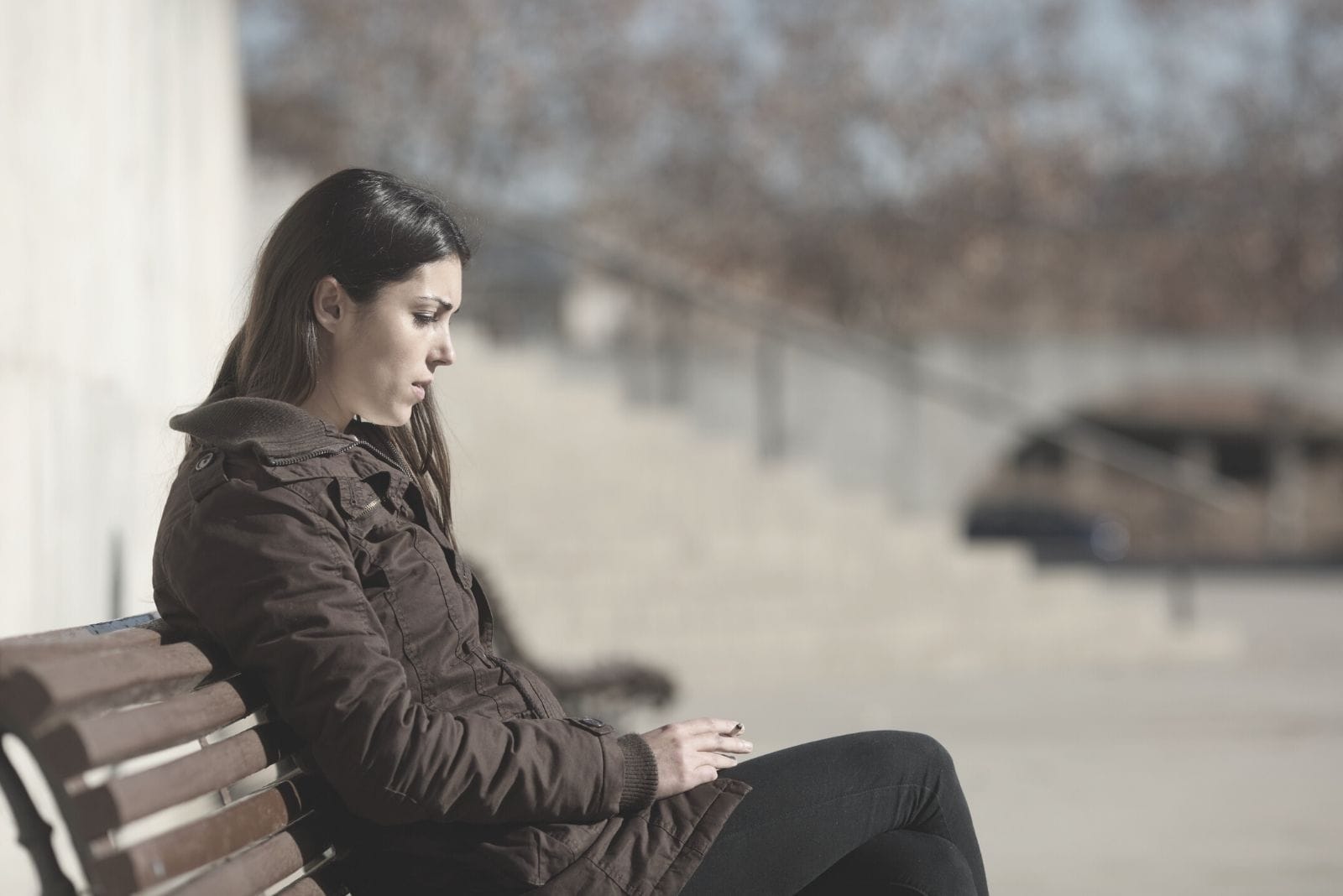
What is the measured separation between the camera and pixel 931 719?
9695 mm

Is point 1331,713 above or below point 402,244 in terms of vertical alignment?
below

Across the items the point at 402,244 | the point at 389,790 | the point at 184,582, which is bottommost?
the point at 389,790

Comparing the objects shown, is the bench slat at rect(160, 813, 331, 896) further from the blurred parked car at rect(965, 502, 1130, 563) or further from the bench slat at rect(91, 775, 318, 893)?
the blurred parked car at rect(965, 502, 1130, 563)

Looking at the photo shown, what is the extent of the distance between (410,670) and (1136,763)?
621 cm

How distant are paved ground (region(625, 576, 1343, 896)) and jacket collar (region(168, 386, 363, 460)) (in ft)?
11.8

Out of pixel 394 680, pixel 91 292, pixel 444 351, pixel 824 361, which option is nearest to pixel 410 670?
pixel 394 680

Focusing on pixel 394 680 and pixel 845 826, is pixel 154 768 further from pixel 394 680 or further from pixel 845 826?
pixel 845 826

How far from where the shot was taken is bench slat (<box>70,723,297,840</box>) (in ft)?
6.28

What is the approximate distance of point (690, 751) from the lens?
273cm

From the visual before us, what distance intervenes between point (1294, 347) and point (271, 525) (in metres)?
29.0

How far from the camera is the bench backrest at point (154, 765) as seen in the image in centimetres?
189

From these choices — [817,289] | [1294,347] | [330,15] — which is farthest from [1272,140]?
[330,15]

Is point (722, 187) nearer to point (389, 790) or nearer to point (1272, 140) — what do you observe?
point (1272, 140)

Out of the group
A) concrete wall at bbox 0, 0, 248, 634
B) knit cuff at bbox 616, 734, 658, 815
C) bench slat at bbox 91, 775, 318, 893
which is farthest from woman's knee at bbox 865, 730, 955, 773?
concrete wall at bbox 0, 0, 248, 634
